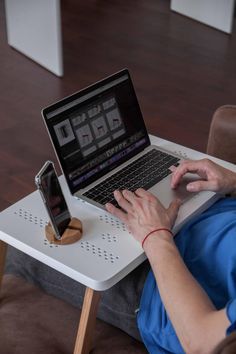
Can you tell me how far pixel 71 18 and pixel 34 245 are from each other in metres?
3.35

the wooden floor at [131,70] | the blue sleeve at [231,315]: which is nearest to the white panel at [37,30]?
the wooden floor at [131,70]

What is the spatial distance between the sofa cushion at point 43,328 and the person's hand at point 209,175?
0.39 meters

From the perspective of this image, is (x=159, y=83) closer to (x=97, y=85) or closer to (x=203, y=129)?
(x=203, y=129)

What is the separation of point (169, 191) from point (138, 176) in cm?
9

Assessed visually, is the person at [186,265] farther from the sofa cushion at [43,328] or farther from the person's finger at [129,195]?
the sofa cushion at [43,328]

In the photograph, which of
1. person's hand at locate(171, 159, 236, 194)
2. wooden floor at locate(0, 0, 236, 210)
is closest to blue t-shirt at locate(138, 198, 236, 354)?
person's hand at locate(171, 159, 236, 194)

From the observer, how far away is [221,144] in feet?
6.61

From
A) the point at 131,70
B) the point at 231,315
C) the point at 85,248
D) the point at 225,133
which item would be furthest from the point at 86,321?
the point at 131,70

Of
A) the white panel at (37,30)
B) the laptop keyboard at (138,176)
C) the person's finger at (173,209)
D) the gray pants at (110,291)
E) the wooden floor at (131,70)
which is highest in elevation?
the person's finger at (173,209)

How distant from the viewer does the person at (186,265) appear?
1.26 m

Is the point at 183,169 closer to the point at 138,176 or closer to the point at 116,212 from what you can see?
the point at 138,176

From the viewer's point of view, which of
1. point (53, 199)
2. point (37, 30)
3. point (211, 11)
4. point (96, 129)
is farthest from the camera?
point (211, 11)

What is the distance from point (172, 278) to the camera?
133cm

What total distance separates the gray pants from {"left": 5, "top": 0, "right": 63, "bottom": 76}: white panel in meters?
2.19
